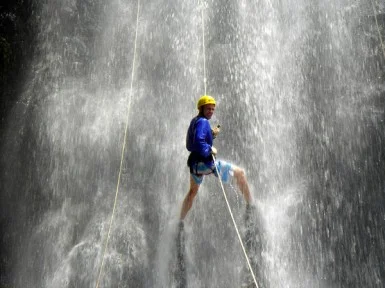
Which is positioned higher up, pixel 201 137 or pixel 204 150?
pixel 201 137

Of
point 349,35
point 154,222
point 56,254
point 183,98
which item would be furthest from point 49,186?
point 349,35

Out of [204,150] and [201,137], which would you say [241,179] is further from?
[201,137]

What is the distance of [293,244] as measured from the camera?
7.64 meters

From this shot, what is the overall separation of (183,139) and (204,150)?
3393mm

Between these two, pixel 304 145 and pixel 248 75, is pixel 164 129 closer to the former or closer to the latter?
pixel 248 75

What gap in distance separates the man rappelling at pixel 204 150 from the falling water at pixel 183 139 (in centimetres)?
151

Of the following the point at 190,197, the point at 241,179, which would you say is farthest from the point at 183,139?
the point at 241,179

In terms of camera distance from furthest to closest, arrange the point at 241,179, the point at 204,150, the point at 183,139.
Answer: the point at 183,139
the point at 241,179
the point at 204,150

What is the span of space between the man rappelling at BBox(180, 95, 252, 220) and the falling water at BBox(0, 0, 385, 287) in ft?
4.96

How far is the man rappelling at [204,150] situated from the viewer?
582 cm

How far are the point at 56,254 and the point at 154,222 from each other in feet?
6.85

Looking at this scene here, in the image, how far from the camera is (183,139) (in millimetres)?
9148

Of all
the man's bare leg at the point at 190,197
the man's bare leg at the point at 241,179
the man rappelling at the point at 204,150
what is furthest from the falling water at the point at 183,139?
the man rappelling at the point at 204,150

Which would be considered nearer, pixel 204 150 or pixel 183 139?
pixel 204 150
